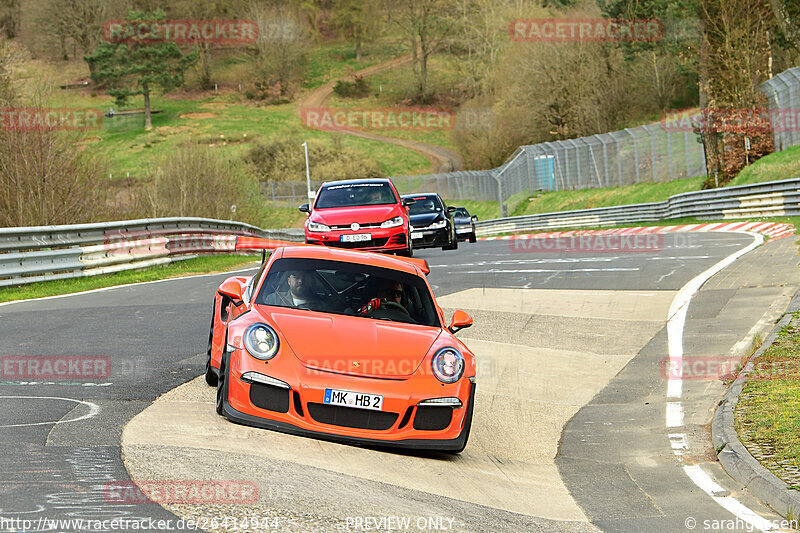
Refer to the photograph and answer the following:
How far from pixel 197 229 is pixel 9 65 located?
6293 millimetres

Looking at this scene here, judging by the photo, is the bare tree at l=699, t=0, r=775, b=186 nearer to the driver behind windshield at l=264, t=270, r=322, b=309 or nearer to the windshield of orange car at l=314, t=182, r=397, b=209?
the windshield of orange car at l=314, t=182, r=397, b=209

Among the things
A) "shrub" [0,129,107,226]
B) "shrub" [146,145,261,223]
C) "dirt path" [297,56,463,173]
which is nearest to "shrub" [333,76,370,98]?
"dirt path" [297,56,463,173]

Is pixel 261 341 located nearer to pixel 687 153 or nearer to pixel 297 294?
pixel 297 294

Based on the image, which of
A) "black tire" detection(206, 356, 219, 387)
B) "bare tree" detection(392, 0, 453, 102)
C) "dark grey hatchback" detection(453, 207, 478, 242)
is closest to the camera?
"black tire" detection(206, 356, 219, 387)

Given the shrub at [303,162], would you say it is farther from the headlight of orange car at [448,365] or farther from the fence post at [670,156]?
the headlight of orange car at [448,365]

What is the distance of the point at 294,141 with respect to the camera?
97688 millimetres

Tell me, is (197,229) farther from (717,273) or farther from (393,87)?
(393,87)

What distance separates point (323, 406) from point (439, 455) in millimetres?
1161

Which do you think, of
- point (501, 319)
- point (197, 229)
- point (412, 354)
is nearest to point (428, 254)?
point (197, 229)

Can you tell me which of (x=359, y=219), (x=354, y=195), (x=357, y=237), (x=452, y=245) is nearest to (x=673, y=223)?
(x=452, y=245)

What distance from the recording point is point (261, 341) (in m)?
7.42

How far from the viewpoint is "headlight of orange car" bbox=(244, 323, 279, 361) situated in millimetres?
7352

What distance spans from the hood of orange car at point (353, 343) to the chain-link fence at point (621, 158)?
30455mm

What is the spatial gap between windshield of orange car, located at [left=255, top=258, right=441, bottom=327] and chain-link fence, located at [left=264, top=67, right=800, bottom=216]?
29588mm
